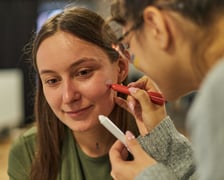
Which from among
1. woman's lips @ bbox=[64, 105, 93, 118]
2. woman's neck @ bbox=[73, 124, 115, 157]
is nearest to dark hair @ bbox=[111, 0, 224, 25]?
woman's lips @ bbox=[64, 105, 93, 118]

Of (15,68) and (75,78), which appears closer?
(75,78)

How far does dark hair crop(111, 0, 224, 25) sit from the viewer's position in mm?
546

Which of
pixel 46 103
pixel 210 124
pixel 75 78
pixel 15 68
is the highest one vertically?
pixel 210 124

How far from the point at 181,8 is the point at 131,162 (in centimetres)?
32

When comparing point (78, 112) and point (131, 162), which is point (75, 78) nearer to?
point (78, 112)

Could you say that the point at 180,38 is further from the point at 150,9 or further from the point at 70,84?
the point at 70,84

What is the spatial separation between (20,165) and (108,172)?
0.24m

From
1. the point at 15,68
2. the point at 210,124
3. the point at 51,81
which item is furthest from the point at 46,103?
the point at 15,68

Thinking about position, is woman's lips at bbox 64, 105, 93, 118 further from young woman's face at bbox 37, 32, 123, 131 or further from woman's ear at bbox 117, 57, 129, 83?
woman's ear at bbox 117, 57, 129, 83

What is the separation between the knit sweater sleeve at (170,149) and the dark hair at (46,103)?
0.63 ft

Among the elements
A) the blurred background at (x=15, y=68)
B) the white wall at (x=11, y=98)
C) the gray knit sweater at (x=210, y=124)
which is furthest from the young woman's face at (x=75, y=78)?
the white wall at (x=11, y=98)

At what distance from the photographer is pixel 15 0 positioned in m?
3.97

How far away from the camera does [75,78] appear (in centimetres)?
95

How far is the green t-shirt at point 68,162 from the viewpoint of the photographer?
1043 millimetres
